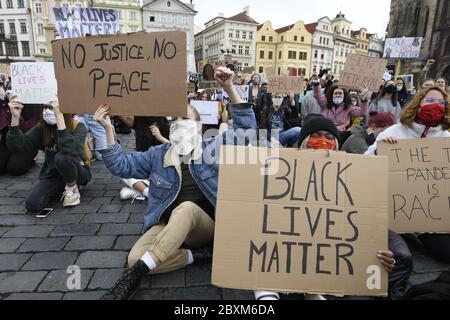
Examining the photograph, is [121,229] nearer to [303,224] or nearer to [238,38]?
[303,224]

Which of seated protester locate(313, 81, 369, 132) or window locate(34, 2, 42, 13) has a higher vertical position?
window locate(34, 2, 42, 13)

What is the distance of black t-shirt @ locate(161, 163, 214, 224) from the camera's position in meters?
2.73

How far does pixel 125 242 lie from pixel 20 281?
0.91 m

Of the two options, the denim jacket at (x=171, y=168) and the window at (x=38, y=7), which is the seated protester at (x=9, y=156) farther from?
the window at (x=38, y=7)

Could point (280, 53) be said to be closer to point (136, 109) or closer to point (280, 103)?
point (280, 103)

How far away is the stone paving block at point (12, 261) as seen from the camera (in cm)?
259

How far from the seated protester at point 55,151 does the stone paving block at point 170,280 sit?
205 centimetres

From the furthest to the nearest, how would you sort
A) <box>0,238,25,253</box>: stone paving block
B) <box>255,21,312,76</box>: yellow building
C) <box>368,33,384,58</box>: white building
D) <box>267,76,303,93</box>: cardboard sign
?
<box>368,33,384,58</box>: white building
<box>255,21,312,76</box>: yellow building
<box>267,76,303,93</box>: cardboard sign
<box>0,238,25,253</box>: stone paving block

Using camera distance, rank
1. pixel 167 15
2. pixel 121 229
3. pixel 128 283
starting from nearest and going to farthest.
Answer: pixel 128 283
pixel 121 229
pixel 167 15

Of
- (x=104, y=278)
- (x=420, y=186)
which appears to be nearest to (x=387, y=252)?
(x=420, y=186)

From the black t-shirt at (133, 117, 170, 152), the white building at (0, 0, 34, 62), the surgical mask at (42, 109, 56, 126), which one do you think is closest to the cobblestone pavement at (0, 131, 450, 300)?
the black t-shirt at (133, 117, 170, 152)

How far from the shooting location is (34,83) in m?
3.58

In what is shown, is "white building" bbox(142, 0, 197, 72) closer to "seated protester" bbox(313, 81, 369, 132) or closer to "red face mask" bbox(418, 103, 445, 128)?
"seated protester" bbox(313, 81, 369, 132)

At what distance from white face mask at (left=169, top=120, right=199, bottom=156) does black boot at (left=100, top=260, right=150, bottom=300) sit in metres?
0.98
